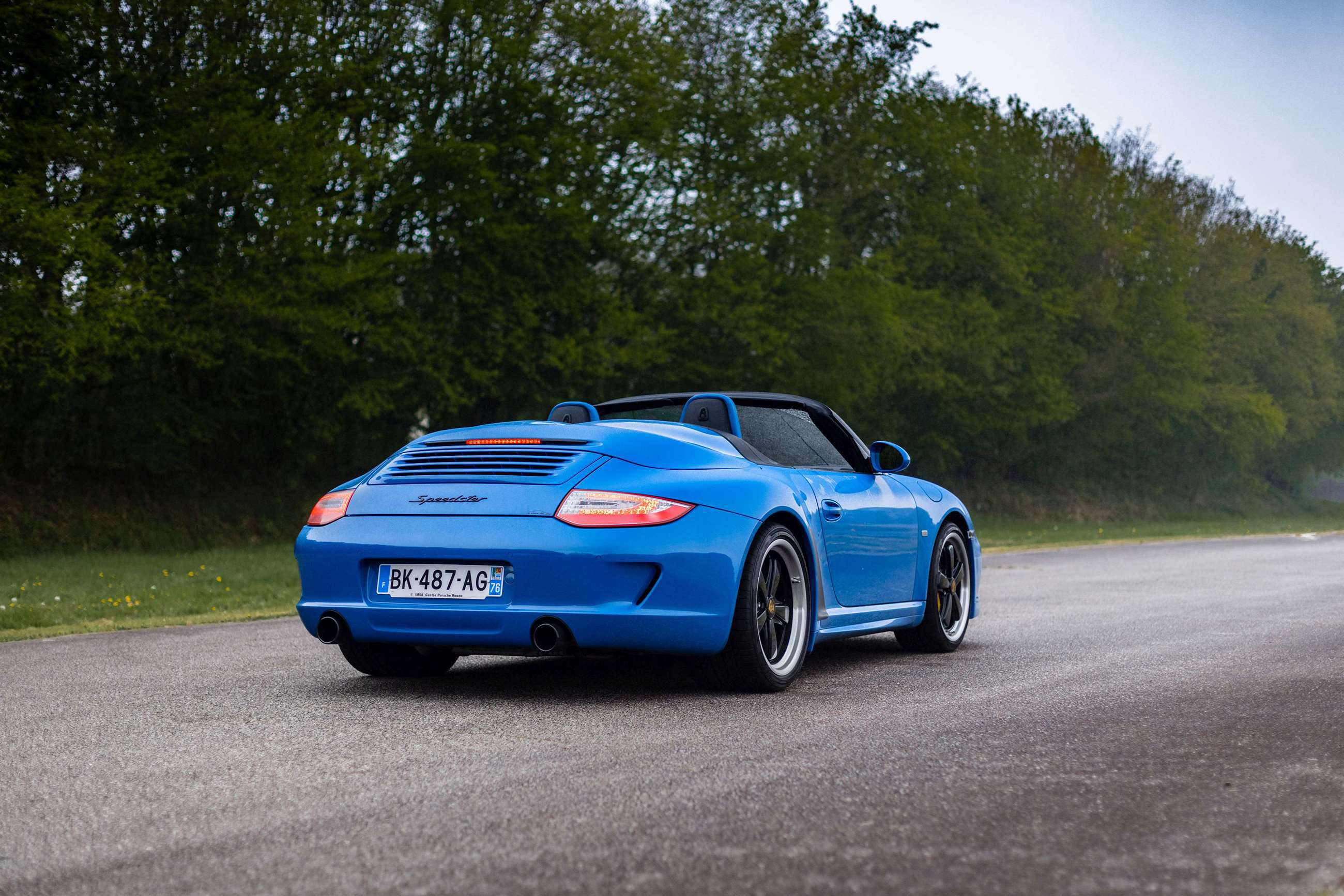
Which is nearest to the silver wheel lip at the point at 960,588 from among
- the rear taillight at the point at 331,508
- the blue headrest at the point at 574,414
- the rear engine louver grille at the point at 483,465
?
the blue headrest at the point at 574,414

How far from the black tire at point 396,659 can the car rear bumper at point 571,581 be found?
1.74 ft

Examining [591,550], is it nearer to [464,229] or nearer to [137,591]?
[137,591]

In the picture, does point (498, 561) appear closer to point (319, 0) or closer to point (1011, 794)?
point (1011, 794)

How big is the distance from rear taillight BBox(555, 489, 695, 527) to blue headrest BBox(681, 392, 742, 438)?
1.15 m

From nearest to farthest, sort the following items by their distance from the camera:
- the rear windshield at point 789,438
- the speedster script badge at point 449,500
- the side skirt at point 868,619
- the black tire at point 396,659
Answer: the speedster script badge at point 449,500, the black tire at point 396,659, the side skirt at point 868,619, the rear windshield at point 789,438

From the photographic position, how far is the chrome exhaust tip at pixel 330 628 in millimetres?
6562

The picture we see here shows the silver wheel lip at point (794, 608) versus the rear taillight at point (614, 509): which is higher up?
Answer: the rear taillight at point (614, 509)

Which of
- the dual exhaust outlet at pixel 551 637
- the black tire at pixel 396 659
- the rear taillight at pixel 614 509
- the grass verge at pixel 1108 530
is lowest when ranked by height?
the grass verge at pixel 1108 530

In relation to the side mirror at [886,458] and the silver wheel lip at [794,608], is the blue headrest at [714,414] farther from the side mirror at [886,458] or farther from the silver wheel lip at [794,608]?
the side mirror at [886,458]

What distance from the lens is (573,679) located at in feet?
23.5

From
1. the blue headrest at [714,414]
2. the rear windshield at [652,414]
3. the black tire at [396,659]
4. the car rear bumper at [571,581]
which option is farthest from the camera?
the rear windshield at [652,414]

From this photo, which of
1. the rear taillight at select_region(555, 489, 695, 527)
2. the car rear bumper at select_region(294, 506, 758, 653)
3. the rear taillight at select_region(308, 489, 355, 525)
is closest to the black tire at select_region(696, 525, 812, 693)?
the car rear bumper at select_region(294, 506, 758, 653)

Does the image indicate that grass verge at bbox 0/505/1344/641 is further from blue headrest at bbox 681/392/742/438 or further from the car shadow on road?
blue headrest at bbox 681/392/742/438

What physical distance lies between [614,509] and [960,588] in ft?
11.3
